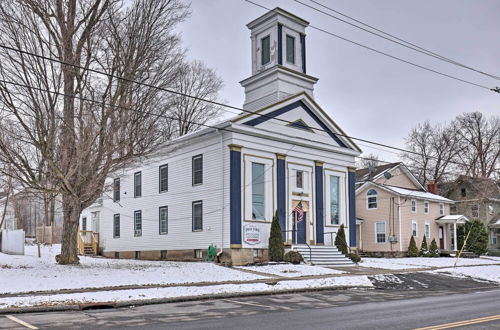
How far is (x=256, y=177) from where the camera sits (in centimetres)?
2789

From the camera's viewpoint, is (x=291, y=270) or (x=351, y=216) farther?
(x=351, y=216)

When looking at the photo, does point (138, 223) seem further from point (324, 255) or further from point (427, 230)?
point (427, 230)

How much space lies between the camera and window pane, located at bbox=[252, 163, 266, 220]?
27.6m

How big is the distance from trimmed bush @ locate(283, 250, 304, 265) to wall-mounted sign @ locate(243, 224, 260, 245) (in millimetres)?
1608

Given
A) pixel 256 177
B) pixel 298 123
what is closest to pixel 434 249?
pixel 298 123

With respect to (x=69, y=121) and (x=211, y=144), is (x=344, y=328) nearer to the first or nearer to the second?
(x=69, y=121)

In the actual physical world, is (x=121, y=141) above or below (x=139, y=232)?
above

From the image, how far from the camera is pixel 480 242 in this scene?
4594 centimetres

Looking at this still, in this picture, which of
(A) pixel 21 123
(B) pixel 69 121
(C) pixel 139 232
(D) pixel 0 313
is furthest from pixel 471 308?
(C) pixel 139 232

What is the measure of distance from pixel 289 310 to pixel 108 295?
5.52 metres

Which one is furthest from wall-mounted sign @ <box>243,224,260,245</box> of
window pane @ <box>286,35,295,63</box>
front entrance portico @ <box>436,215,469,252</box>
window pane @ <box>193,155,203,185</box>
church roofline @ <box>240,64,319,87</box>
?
front entrance portico @ <box>436,215,469,252</box>

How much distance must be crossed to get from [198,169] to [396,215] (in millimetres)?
19157

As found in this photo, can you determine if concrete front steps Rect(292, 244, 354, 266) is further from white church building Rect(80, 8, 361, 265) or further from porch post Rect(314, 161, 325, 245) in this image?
porch post Rect(314, 161, 325, 245)

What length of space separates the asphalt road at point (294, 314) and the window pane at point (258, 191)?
10354 mm
